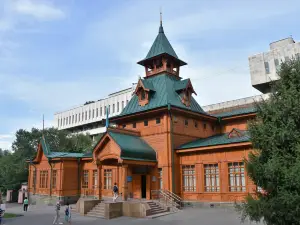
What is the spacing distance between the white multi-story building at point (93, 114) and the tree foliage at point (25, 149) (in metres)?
23.0

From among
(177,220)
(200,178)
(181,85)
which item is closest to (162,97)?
(181,85)

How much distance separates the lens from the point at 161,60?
2962cm

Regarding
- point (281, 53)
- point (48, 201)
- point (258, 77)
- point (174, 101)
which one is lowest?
point (48, 201)

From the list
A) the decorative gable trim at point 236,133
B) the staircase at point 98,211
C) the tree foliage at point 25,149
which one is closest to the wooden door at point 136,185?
the staircase at point 98,211

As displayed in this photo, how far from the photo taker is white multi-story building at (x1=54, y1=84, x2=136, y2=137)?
257ft

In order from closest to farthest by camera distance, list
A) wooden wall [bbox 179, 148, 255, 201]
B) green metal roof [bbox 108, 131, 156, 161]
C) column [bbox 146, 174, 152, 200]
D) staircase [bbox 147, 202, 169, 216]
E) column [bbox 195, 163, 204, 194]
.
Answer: staircase [bbox 147, 202, 169, 216] → wooden wall [bbox 179, 148, 255, 201] → green metal roof [bbox 108, 131, 156, 161] → column [bbox 195, 163, 204, 194] → column [bbox 146, 174, 152, 200]

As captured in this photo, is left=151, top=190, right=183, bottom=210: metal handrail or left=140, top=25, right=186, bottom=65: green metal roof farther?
left=140, top=25, right=186, bottom=65: green metal roof

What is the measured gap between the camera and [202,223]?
16.5m

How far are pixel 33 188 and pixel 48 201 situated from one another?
4.33 m

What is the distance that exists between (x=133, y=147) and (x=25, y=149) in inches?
1292

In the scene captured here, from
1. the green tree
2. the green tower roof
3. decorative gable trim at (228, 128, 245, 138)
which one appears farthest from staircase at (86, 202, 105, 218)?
the green tower roof

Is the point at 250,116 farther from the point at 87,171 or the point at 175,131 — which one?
the point at 87,171

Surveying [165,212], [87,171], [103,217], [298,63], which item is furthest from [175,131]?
[298,63]

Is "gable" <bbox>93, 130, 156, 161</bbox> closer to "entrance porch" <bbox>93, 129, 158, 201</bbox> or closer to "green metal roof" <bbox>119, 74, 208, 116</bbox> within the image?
"entrance porch" <bbox>93, 129, 158, 201</bbox>
